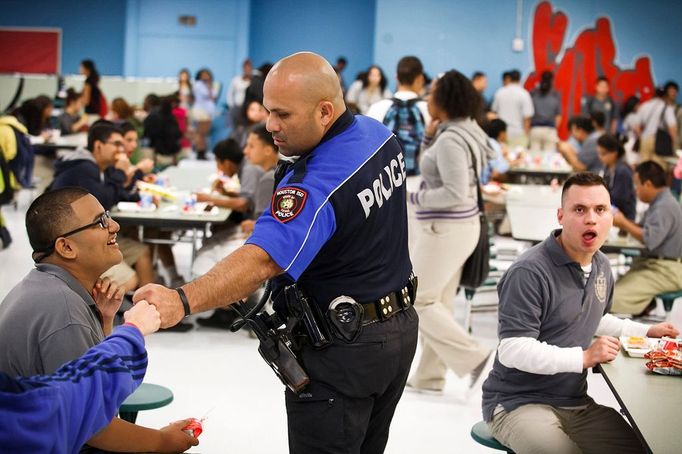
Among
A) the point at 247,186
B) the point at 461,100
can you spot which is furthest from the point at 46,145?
the point at 461,100

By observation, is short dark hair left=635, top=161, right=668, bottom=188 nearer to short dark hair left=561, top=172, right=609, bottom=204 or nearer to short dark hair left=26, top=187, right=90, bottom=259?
short dark hair left=561, top=172, right=609, bottom=204

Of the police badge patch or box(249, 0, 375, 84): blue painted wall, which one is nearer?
the police badge patch

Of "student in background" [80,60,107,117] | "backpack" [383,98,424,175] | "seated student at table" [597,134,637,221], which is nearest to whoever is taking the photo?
"backpack" [383,98,424,175]

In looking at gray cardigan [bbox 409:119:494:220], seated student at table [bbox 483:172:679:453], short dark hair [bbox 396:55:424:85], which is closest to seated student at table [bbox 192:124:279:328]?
short dark hair [bbox 396:55:424:85]

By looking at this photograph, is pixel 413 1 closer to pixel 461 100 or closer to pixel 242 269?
pixel 461 100

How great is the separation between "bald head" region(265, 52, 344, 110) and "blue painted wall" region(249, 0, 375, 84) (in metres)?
16.5

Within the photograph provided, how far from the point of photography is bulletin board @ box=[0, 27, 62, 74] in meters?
19.8

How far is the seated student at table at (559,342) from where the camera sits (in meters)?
3.34

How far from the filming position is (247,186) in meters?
6.96

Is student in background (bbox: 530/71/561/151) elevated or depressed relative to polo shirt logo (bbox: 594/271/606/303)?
elevated

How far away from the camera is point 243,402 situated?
17.3 ft

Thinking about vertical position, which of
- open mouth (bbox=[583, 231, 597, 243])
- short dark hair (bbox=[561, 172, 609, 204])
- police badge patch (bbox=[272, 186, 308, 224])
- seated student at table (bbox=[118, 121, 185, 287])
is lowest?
seated student at table (bbox=[118, 121, 185, 287])

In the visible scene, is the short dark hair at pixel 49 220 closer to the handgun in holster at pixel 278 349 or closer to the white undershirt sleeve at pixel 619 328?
the handgun in holster at pixel 278 349

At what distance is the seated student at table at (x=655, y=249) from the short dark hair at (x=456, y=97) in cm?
180
